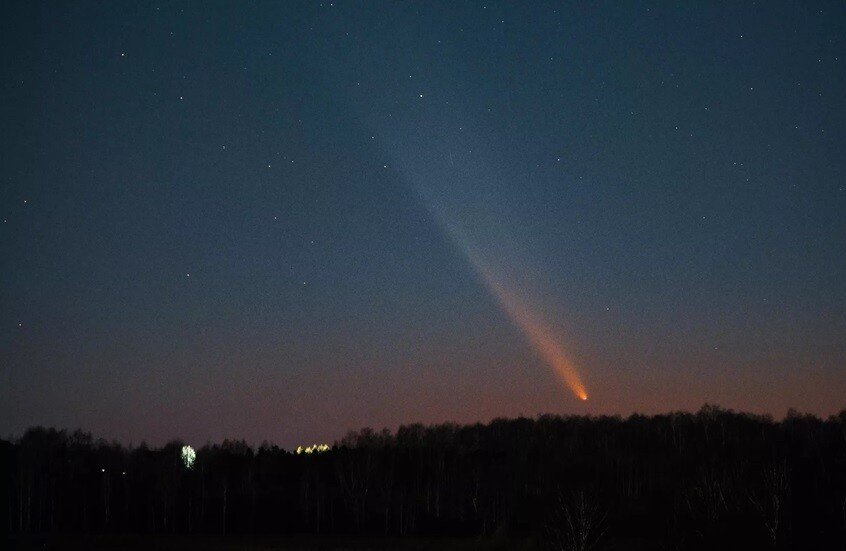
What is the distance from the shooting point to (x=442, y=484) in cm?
10062

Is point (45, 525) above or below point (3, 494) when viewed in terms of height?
below

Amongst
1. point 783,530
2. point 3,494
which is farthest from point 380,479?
point 3,494

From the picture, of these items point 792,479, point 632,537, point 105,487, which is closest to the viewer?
point 632,537

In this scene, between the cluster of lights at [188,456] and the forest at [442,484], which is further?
the cluster of lights at [188,456]

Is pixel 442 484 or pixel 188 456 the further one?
pixel 188 456

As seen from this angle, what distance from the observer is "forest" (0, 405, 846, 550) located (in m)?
70.9

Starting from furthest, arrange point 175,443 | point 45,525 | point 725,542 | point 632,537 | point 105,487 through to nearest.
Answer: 1. point 175,443
2. point 105,487
3. point 45,525
4. point 632,537
5. point 725,542

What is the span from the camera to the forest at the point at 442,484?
2793 inches

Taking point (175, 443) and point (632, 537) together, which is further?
point (175, 443)

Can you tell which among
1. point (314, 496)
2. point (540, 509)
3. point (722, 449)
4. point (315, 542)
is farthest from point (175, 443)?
point (722, 449)

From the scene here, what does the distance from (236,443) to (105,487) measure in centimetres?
4799

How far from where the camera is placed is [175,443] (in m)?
123

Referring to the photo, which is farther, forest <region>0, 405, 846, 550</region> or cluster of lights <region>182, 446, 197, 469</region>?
cluster of lights <region>182, 446, 197, 469</region>

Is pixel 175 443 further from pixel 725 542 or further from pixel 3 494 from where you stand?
pixel 3 494
